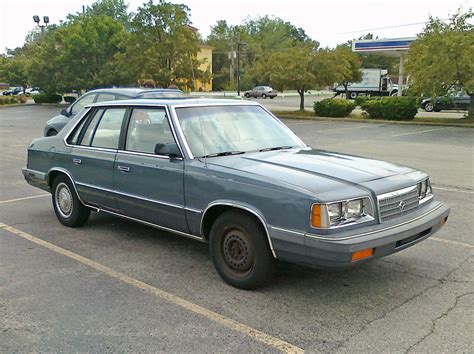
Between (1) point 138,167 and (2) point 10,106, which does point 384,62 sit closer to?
(2) point 10,106

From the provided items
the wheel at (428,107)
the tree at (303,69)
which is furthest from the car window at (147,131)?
the wheel at (428,107)

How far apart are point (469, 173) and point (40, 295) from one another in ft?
28.2

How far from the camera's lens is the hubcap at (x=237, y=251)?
4.07m

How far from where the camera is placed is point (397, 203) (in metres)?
4.00

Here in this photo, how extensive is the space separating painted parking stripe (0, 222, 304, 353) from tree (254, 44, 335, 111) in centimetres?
2208

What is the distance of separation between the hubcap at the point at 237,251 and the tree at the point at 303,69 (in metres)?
22.8

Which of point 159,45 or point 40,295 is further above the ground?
point 159,45

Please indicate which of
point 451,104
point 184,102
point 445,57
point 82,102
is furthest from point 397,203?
point 451,104

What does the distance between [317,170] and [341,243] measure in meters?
0.81

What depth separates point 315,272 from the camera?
4.60 metres

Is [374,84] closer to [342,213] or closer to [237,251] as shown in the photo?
[237,251]

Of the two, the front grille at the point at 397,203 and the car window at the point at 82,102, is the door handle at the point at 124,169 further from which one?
the car window at the point at 82,102

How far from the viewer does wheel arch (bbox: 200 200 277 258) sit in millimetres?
3857

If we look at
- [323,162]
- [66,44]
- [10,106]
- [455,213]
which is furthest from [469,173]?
[10,106]
